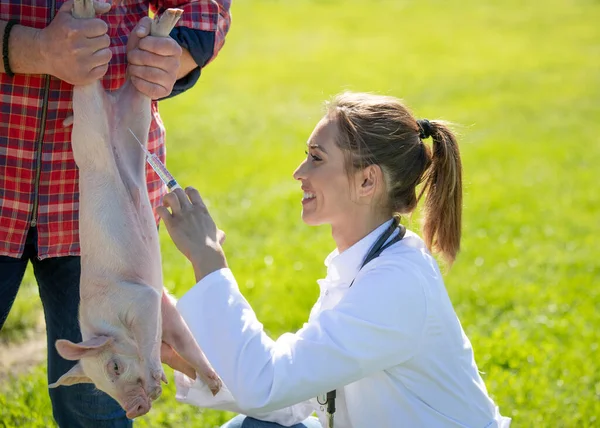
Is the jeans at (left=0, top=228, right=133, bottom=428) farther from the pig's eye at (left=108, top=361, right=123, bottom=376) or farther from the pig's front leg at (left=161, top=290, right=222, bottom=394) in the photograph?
the pig's eye at (left=108, top=361, right=123, bottom=376)

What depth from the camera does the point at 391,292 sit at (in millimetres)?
2395

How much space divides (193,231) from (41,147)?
552mm

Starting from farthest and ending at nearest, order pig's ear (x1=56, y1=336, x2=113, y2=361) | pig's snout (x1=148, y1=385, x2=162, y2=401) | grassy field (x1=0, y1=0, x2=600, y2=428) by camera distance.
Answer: grassy field (x1=0, y1=0, x2=600, y2=428) < pig's snout (x1=148, y1=385, x2=162, y2=401) < pig's ear (x1=56, y1=336, x2=113, y2=361)

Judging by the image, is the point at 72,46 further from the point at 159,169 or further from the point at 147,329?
the point at 147,329

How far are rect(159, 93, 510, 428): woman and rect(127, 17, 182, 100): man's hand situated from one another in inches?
13.7

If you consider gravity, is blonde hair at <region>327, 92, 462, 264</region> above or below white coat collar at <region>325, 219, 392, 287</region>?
above

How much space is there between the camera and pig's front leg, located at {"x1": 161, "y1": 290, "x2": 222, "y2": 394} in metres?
2.54

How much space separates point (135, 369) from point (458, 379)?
1.00m

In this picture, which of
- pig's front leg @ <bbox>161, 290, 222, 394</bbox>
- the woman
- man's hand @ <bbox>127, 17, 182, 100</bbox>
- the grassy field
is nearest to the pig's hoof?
pig's front leg @ <bbox>161, 290, 222, 394</bbox>

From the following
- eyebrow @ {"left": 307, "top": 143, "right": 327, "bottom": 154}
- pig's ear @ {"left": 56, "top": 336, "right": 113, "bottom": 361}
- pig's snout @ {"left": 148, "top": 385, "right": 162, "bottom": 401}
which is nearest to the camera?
pig's ear @ {"left": 56, "top": 336, "right": 113, "bottom": 361}

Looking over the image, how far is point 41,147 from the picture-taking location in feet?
8.12

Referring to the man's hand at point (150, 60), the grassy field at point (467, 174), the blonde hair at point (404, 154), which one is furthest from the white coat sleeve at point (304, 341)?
the grassy field at point (467, 174)

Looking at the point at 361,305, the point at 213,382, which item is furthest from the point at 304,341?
the point at 213,382

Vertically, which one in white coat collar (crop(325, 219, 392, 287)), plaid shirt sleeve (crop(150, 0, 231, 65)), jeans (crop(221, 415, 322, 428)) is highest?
plaid shirt sleeve (crop(150, 0, 231, 65))
